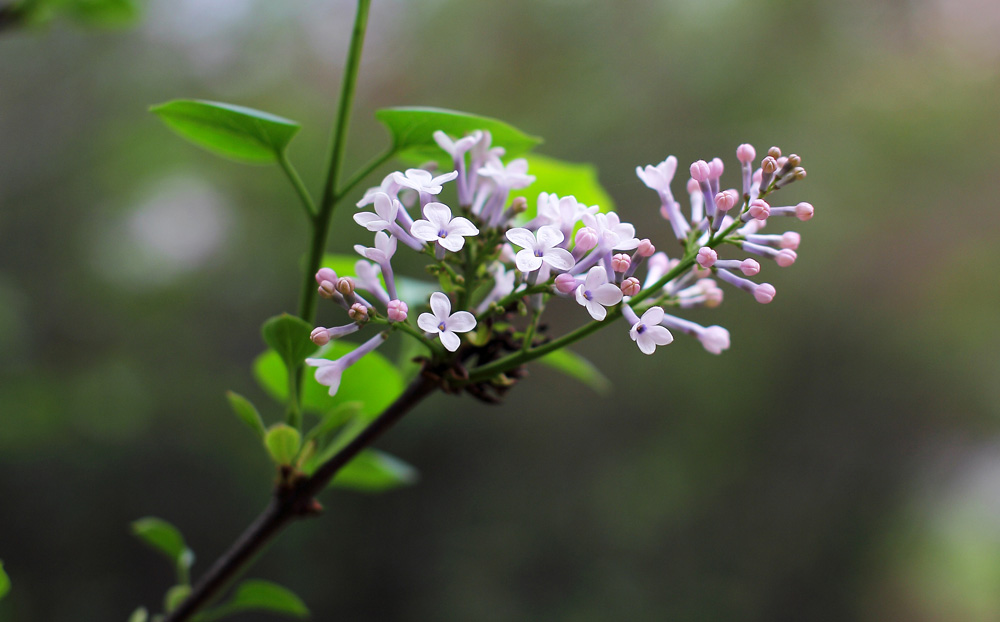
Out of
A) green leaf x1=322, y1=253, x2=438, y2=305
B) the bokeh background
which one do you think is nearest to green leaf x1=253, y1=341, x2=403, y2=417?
green leaf x1=322, y1=253, x2=438, y2=305

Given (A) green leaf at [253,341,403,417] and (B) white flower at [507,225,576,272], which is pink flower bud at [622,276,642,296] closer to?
(B) white flower at [507,225,576,272]

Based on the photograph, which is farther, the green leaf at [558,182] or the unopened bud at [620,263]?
the green leaf at [558,182]

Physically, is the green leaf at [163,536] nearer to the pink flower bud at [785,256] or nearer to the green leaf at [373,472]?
the green leaf at [373,472]

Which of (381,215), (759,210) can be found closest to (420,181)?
(381,215)

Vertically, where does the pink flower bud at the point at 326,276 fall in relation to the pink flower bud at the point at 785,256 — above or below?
→ below

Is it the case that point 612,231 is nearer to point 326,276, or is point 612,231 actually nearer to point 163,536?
point 326,276

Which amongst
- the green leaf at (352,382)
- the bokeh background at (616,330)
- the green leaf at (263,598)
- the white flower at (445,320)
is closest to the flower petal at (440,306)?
the white flower at (445,320)
